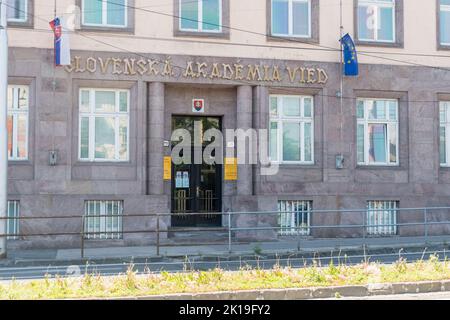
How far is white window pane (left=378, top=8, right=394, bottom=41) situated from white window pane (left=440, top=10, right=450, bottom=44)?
5.64ft

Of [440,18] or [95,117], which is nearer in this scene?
[95,117]

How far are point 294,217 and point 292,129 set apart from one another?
2.70m

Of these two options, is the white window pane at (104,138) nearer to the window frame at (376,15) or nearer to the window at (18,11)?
the window at (18,11)

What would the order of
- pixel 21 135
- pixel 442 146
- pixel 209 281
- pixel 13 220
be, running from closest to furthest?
pixel 209 281, pixel 13 220, pixel 21 135, pixel 442 146

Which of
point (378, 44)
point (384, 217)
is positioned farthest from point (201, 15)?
point (384, 217)

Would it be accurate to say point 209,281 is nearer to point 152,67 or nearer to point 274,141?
Answer: point 152,67

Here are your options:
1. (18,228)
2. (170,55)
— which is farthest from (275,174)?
(18,228)

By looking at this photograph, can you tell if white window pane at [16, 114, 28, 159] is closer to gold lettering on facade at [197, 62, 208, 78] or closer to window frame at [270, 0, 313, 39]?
gold lettering on facade at [197, 62, 208, 78]

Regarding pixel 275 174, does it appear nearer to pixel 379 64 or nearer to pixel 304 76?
pixel 304 76

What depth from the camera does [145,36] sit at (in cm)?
1922

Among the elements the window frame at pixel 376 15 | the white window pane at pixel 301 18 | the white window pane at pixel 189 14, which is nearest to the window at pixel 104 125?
the white window pane at pixel 189 14

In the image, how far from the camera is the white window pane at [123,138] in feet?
63.1

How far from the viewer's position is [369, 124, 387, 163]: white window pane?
820 inches

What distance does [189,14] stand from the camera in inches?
779
